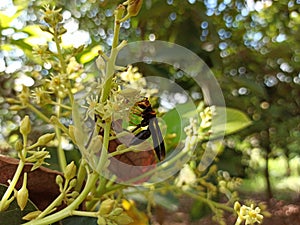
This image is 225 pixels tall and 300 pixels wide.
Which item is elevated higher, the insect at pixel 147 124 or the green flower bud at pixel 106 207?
the insect at pixel 147 124

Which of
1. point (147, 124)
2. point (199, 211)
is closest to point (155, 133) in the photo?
point (147, 124)

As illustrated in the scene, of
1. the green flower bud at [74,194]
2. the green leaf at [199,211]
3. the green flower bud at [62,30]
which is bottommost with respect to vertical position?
the green leaf at [199,211]

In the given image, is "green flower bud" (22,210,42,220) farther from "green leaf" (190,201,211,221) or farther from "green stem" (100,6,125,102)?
"green leaf" (190,201,211,221)

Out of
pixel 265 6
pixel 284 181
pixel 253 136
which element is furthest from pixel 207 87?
pixel 284 181

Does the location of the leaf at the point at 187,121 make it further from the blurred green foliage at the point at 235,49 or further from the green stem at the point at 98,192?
the blurred green foliage at the point at 235,49

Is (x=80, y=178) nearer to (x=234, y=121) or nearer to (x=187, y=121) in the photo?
(x=187, y=121)

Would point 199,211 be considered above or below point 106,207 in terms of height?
below

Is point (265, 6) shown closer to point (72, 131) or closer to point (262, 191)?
point (262, 191)

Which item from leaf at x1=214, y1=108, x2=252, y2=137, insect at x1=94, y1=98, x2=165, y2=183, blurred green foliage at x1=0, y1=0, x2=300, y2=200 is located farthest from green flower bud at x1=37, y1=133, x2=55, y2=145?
blurred green foliage at x1=0, y1=0, x2=300, y2=200

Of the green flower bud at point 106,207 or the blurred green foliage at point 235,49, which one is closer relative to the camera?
the green flower bud at point 106,207

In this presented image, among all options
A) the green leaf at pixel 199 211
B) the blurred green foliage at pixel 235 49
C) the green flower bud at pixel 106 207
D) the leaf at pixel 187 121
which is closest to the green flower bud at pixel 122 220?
the green flower bud at pixel 106 207

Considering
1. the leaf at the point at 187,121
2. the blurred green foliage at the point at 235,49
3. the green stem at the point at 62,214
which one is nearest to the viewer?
the green stem at the point at 62,214
